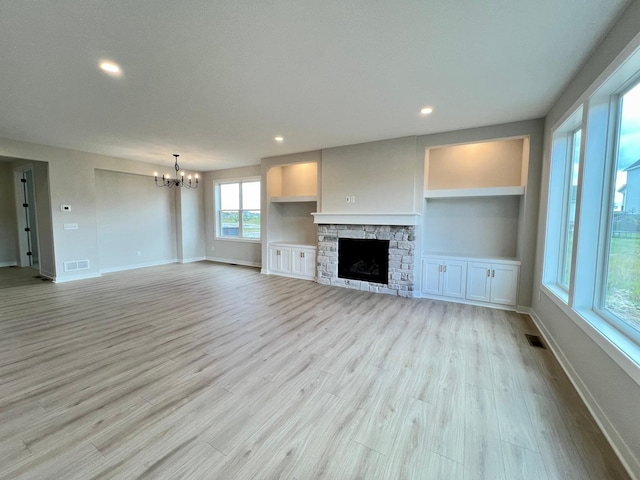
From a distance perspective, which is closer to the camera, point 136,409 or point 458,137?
point 136,409

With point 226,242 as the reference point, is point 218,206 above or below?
above

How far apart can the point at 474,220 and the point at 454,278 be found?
1.13 m

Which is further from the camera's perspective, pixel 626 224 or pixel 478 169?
pixel 478 169

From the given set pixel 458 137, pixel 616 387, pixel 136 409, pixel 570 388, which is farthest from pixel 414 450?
pixel 458 137

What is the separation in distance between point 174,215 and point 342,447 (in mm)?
8030

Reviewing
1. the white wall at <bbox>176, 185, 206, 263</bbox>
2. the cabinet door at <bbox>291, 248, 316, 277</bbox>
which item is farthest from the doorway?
the cabinet door at <bbox>291, 248, 316, 277</bbox>

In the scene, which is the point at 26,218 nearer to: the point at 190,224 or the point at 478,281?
the point at 190,224

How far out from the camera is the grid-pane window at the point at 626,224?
71.7 inches

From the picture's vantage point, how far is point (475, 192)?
427 cm

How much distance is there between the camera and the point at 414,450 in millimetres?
1606

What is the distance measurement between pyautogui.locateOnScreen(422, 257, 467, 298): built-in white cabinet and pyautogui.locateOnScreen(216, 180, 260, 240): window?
4624 millimetres

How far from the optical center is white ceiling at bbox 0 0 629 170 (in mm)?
1813

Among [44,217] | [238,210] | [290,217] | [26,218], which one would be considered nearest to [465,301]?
[290,217]

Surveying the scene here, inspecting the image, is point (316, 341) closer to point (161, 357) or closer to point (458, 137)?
point (161, 357)
